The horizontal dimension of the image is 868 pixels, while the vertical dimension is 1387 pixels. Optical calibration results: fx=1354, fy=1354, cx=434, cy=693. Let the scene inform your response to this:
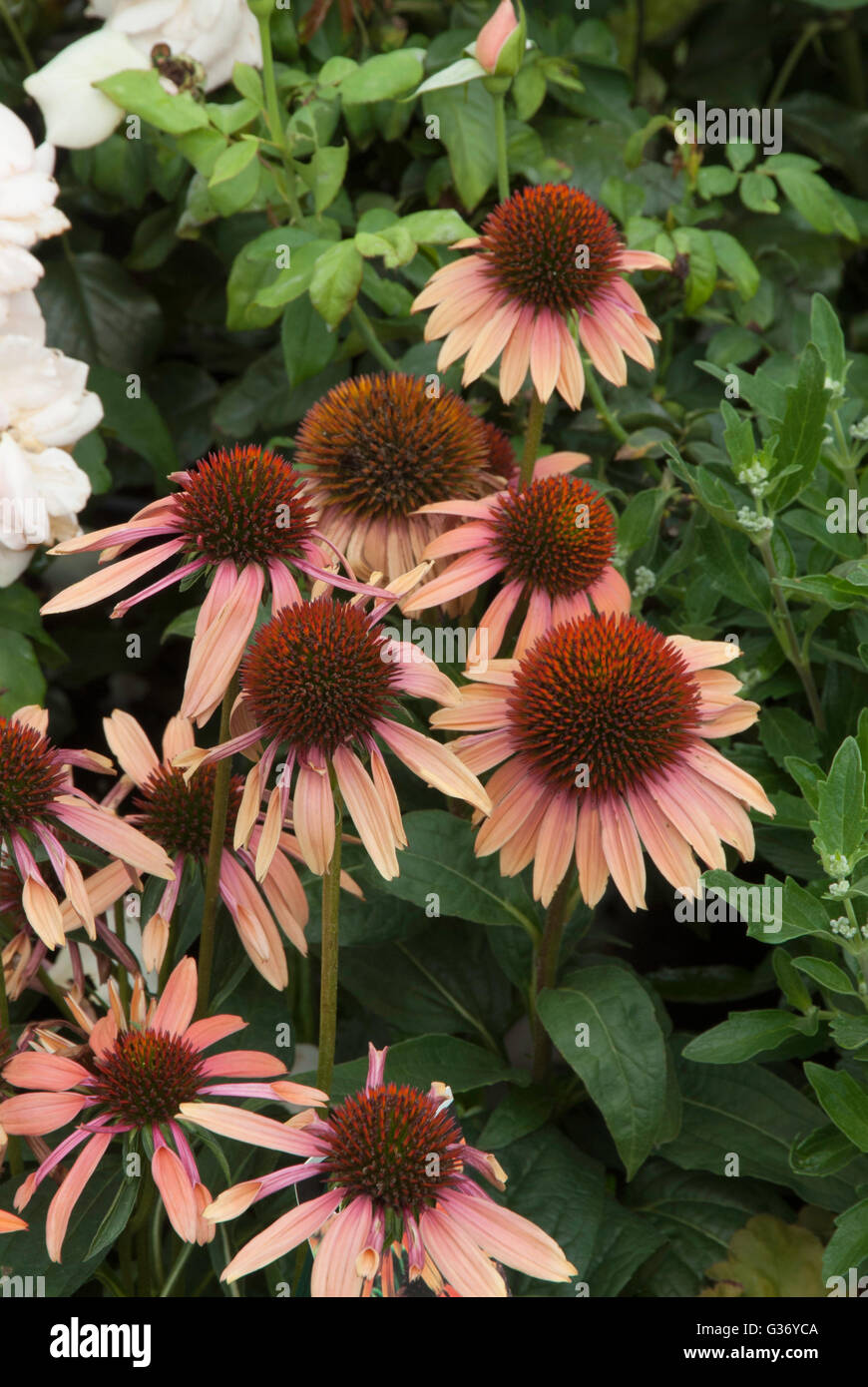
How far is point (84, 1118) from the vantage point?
2.34ft

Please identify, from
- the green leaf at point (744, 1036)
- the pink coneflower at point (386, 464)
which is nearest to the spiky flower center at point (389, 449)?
the pink coneflower at point (386, 464)

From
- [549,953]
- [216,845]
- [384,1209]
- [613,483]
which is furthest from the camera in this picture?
[613,483]

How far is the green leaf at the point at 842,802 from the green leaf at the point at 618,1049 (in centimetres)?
15

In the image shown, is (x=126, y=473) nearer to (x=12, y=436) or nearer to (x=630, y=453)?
(x=12, y=436)

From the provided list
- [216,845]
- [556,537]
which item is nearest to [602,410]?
[556,537]

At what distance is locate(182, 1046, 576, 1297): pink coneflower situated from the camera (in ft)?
1.79

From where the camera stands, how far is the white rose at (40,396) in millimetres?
888

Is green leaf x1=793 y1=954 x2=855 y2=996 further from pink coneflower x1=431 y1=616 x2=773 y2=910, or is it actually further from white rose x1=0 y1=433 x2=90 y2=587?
white rose x1=0 y1=433 x2=90 y2=587

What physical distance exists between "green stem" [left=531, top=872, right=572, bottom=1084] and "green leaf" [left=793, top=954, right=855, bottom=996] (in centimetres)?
14

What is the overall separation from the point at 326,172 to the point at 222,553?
436mm

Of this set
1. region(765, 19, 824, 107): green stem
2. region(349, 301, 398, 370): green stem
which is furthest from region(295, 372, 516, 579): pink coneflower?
region(765, 19, 824, 107): green stem

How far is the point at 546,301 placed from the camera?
803 millimetres

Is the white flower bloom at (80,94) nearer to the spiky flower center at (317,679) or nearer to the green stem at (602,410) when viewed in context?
the green stem at (602,410)

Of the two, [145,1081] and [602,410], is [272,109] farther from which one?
[145,1081]
